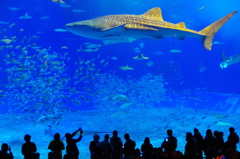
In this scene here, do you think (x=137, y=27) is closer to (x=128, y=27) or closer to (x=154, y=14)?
(x=128, y=27)

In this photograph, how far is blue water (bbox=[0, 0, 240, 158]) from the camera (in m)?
10.7

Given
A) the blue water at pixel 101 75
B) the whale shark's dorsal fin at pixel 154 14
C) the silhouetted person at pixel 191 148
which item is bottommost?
the silhouetted person at pixel 191 148

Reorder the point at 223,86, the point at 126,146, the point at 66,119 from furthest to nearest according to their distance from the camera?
1. the point at 223,86
2. the point at 66,119
3. the point at 126,146

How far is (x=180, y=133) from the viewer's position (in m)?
9.86

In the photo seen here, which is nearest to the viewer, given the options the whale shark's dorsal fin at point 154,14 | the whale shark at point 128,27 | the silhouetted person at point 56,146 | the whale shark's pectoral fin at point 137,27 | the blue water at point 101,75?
the silhouetted person at point 56,146

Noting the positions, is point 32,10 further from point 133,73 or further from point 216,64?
point 216,64

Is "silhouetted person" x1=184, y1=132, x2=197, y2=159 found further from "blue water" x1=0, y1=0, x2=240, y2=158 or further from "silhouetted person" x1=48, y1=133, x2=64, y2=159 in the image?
"blue water" x1=0, y1=0, x2=240, y2=158

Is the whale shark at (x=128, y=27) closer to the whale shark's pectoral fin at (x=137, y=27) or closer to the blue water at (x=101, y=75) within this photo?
the whale shark's pectoral fin at (x=137, y=27)

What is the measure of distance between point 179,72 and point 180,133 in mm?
15561

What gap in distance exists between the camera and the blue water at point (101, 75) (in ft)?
35.0

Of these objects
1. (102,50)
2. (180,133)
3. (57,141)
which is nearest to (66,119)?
(180,133)

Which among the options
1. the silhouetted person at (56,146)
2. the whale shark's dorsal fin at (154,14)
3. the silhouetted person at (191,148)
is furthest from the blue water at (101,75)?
the whale shark's dorsal fin at (154,14)

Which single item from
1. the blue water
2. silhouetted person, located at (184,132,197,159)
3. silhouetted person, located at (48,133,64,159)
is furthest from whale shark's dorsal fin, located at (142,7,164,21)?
the blue water

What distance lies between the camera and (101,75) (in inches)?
660
